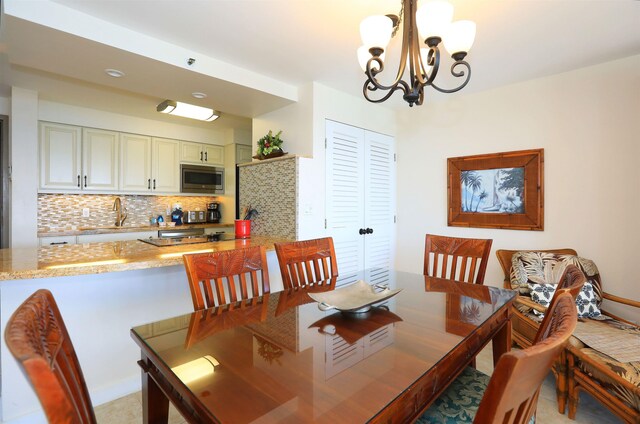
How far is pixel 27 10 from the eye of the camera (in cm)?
173

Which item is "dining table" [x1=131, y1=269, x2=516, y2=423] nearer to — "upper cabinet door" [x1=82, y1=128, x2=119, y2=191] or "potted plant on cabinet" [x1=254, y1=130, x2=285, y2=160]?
"potted plant on cabinet" [x1=254, y1=130, x2=285, y2=160]

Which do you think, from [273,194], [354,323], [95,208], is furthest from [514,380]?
[95,208]

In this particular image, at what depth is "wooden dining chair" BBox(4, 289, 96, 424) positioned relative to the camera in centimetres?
A: 48

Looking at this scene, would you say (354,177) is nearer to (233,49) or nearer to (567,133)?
(233,49)

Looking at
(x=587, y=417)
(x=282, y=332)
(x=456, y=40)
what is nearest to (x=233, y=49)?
(x=456, y=40)

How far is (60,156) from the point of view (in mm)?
3740

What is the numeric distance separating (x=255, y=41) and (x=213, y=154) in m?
3.13

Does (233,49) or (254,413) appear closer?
(254,413)

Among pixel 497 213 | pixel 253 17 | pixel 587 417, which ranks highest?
pixel 253 17

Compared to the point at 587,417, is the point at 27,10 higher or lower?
higher

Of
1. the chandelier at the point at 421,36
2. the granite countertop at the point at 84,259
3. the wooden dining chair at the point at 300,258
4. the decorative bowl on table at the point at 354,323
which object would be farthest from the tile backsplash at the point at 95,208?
the decorative bowl on table at the point at 354,323

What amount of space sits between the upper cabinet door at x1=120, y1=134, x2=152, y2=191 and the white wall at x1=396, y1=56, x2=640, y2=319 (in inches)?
151

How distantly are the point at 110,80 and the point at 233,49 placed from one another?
1.07 m

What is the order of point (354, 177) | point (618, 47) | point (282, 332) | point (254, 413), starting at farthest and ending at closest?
point (354, 177), point (618, 47), point (282, 332), point (254, 413)
